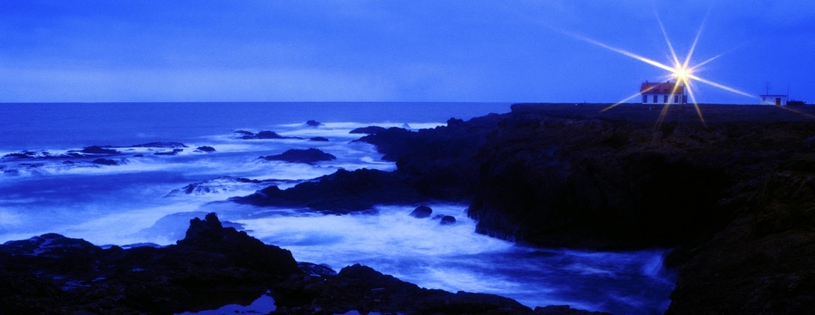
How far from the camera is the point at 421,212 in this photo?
74.6 feet

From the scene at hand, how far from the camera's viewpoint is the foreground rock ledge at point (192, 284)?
997cm

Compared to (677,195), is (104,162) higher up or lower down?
higher up

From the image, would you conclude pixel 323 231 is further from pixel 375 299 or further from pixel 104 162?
pixel 104 162

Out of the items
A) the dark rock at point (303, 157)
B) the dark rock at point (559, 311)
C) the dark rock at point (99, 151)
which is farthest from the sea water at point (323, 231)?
the dark rock at point (99, 151)

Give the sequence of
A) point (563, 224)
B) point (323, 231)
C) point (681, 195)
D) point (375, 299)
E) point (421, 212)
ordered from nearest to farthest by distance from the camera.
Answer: point (375, 299)
point (681, 195)
point (563, 224)
point (323, 231)
point (421, 212)

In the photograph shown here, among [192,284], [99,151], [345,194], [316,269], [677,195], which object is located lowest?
[316,269]

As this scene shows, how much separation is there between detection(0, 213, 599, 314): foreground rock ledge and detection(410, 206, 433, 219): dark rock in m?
9.44

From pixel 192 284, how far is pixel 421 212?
1204 centimetres

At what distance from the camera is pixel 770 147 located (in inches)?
620

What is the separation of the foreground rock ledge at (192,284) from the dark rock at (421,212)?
31.0ft

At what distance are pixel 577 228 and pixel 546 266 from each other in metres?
2.19

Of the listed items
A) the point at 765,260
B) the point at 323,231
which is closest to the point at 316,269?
the point at 323,231

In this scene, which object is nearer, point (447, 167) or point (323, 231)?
point (323, 231)

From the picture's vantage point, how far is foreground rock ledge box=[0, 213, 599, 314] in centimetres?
997
